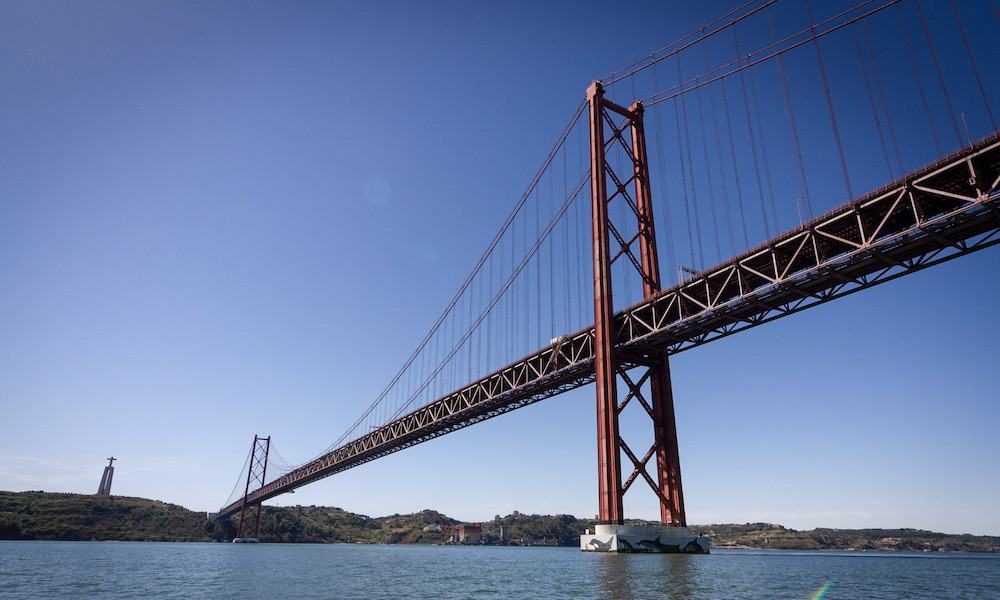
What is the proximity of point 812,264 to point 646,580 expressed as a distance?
18.5 metres

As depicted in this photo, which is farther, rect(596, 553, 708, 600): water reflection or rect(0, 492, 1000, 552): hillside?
rect(0, 492, 1000, 552): hillside

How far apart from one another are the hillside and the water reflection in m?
111

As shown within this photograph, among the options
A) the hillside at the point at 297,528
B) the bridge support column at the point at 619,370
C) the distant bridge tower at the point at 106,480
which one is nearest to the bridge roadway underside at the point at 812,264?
the bridge support column at the point at 619,370

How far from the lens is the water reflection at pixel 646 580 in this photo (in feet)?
50.5

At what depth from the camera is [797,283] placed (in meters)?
26.4

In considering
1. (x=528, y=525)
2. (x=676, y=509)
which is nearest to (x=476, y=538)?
(x=528, y=525)

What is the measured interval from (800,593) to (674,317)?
17.0 meters

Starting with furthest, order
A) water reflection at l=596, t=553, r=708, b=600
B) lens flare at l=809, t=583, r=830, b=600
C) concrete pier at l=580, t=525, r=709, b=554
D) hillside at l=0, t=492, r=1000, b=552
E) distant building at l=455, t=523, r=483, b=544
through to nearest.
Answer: distant building at l=455, t=523, r=483, b=544, hillside at l=0, t=492, r=1000, b=552, concrete pier at l=580, t=525, r=709, b=554, lens flare at l=809, t=583, r=830, b=600, water reflection at l=596, t=553, r=708, b=600

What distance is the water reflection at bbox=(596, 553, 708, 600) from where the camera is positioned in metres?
15.4

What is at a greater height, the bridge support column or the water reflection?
the bridge support column

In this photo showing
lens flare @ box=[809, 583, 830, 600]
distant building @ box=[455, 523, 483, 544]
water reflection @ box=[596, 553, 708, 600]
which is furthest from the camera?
distant building @ box=[455, 523, 483, 544]

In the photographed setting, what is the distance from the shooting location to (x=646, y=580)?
60.5ft

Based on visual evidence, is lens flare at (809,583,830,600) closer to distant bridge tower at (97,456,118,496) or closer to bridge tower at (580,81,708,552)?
bridge tower at (580,81,708,552)

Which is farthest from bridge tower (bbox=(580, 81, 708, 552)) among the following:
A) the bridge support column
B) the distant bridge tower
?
the distant bridge tower
